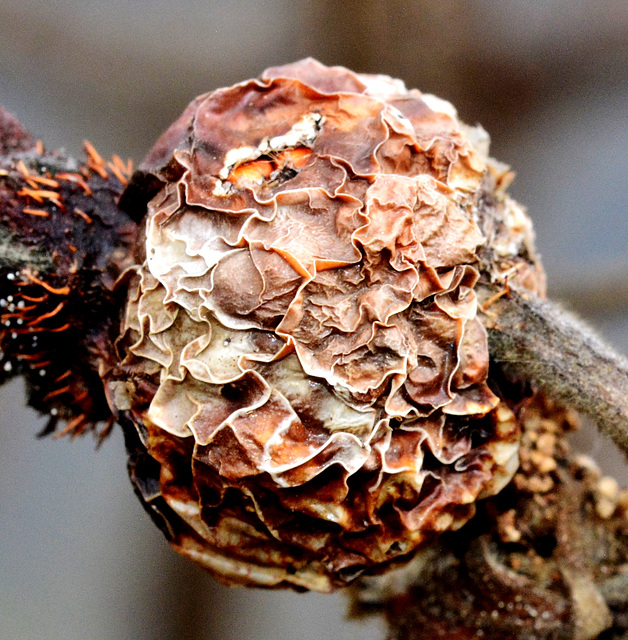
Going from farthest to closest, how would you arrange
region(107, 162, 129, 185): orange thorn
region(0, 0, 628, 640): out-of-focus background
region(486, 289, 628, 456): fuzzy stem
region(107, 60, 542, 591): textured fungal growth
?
region(0, 0, 628, 640): out-of-focus background → region(107, 162, 129, 185): orange thorn → region(486, 289, 628, 456): fuzzy stem → region(107, 60, 542, 591): textured fungal growth

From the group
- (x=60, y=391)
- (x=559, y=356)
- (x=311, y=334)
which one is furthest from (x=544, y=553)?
(x=60, y=391)

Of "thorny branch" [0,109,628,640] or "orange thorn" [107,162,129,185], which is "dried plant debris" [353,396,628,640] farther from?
"orange thorn" [107,162,129,185]

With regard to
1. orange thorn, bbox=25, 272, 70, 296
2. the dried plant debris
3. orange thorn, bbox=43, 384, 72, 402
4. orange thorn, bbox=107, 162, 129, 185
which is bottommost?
the dried plant debris

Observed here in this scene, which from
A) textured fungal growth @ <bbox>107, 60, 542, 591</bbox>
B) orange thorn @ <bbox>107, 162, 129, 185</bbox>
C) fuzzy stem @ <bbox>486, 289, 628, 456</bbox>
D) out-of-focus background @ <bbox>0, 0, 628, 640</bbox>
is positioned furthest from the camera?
out-of-focus background @ <bbox>0, 0, 628, 640</bbox>

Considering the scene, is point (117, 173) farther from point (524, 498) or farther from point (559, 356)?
point (524, 498)

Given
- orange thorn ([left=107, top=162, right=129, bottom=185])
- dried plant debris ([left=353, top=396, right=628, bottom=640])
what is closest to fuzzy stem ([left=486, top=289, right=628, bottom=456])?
dried plant debris ([left=353, top=396, right=628, bottom=640])

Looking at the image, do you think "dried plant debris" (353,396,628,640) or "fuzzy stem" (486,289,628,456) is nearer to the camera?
"fuzzy stem" (486,289,628,456)
